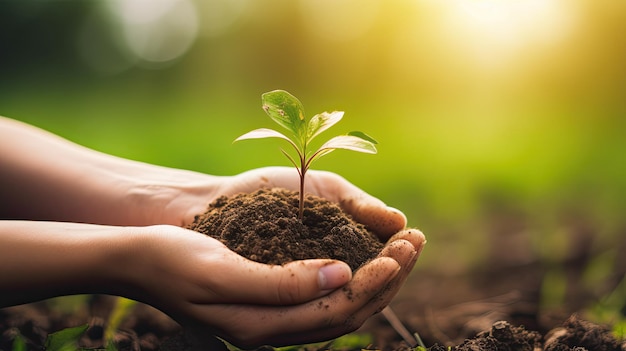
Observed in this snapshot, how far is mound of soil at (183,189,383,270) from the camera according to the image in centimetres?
198

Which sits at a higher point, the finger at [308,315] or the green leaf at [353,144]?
the green leaf at [353,144]

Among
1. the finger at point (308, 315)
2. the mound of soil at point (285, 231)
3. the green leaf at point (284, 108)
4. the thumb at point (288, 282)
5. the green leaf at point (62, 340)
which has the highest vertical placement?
the green leaf at point (284, 108)

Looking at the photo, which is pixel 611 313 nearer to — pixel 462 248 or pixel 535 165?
pixel 462 248

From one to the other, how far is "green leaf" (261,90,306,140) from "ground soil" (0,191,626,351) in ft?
1.06

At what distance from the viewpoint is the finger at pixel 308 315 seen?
71.9 inches

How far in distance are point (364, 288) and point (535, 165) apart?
4.19m

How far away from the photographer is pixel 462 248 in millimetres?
4246

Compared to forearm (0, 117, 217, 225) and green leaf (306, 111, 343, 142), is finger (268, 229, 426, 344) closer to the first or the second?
green leaf (306, 111, 343, 142)

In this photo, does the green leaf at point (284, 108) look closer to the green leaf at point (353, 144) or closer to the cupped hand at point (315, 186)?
the green leaf at point (353, 144)

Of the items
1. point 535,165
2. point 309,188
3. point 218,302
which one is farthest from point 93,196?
point 535,165

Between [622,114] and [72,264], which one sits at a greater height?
[622,114]

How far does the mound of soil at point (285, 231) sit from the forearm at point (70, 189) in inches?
23.6

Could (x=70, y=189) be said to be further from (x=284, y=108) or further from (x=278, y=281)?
(x=278, y=281)

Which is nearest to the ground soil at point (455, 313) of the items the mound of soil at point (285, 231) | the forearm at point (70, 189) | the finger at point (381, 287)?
the mound of soil at point (285, 231)
